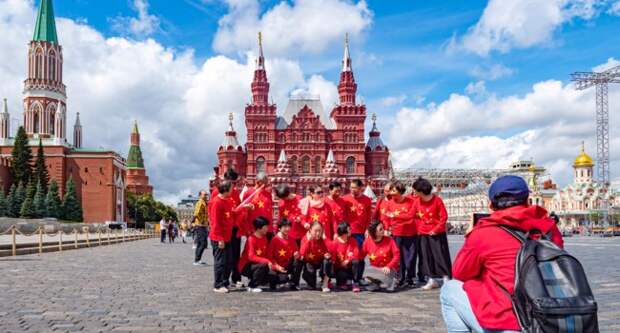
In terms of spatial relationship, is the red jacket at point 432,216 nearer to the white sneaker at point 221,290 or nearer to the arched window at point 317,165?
the white sneaker at point 221,290

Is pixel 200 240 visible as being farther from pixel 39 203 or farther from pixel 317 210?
pixel 39 203

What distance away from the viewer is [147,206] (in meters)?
104

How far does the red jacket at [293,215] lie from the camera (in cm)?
973

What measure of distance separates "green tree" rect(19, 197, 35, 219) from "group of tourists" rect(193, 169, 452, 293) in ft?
182

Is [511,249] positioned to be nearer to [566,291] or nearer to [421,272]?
[566,291]

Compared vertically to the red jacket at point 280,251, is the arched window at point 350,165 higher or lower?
higher

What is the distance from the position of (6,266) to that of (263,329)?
9690mm

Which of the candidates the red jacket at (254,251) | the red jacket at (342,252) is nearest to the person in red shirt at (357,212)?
the red jacket at (342,252)

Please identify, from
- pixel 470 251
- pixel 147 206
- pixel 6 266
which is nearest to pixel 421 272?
pixel 470 251

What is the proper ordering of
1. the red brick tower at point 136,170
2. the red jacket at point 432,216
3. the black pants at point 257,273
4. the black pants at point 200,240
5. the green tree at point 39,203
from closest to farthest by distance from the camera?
the black pants at point 257,273
the red jacket at point 432,216
the black pants at point 200,240
the green tree at point 39,203
the red brick tower at point 136,170

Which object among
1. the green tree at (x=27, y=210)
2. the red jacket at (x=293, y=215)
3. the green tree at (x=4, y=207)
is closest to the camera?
the red jacket at (x=293, y=215)

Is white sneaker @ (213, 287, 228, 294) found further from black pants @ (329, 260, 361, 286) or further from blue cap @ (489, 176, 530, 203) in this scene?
blue cap @ (489, 176, 530, 203)

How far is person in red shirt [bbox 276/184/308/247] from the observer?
31.7 ft

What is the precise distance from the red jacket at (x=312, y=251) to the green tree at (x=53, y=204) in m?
58.2
